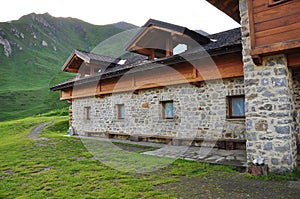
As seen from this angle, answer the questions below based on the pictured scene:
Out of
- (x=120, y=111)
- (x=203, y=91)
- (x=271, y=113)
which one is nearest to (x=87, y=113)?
(x=120, y=111)

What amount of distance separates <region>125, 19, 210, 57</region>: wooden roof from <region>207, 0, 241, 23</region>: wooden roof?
2.00 m

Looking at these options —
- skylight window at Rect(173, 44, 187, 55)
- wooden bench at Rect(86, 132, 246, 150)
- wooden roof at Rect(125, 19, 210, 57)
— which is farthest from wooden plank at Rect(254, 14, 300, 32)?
skylight window at Rect(173, 44, 187, 55)

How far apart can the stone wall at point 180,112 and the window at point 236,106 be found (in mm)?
236

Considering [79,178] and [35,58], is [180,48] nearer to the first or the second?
[79,178]

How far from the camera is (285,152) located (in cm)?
461

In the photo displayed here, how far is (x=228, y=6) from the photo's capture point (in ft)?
21.1

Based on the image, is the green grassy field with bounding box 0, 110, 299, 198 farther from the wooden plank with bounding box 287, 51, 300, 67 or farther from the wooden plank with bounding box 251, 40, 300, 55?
the wooden plank with bounding box 251, 40, 300, 55

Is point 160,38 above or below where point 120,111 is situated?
above

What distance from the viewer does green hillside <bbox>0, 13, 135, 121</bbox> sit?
37000 mm

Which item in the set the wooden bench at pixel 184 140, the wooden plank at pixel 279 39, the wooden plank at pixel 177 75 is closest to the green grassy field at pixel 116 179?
the wooden bench at pixel 184 140

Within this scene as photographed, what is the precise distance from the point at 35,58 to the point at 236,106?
69.0 m

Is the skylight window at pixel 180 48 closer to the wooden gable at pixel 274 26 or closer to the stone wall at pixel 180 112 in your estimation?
the stone wall at pixel 180 112

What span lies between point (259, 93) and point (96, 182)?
165 inches

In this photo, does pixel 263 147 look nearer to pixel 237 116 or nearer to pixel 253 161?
pixel 253 161
